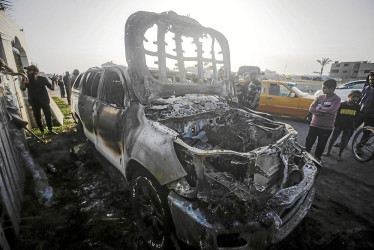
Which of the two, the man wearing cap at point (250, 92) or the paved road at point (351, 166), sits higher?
the man wearing cap at point (250, 92)

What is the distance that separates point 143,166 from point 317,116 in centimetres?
361

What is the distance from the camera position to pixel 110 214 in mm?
2402

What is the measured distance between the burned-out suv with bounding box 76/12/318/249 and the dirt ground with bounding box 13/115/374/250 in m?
0.49

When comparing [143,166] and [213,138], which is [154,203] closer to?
[143,166]

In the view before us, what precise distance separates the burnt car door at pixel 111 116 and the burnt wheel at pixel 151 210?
0.57 meters

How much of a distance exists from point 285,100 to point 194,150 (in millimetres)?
6691

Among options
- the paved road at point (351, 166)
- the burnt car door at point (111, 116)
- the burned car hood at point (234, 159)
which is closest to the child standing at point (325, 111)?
the paved road at point (351, 166)

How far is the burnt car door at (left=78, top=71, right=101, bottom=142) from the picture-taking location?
3.29 m

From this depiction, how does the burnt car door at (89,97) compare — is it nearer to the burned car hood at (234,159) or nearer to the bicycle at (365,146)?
the burned car hood at (234,159)

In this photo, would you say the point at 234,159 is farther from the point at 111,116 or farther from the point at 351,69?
the point at 351,69

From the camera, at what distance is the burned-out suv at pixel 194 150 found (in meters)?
1.39

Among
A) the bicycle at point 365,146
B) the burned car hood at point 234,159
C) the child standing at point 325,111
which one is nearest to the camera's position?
the burned car hood at point 234,159

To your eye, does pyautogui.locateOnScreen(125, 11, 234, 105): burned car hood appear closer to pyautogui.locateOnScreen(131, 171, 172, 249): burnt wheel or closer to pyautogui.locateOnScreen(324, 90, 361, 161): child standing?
pyautogui.locateOnScreen(131, 171, 172, 249): burnt wheel

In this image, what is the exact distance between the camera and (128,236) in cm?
211
